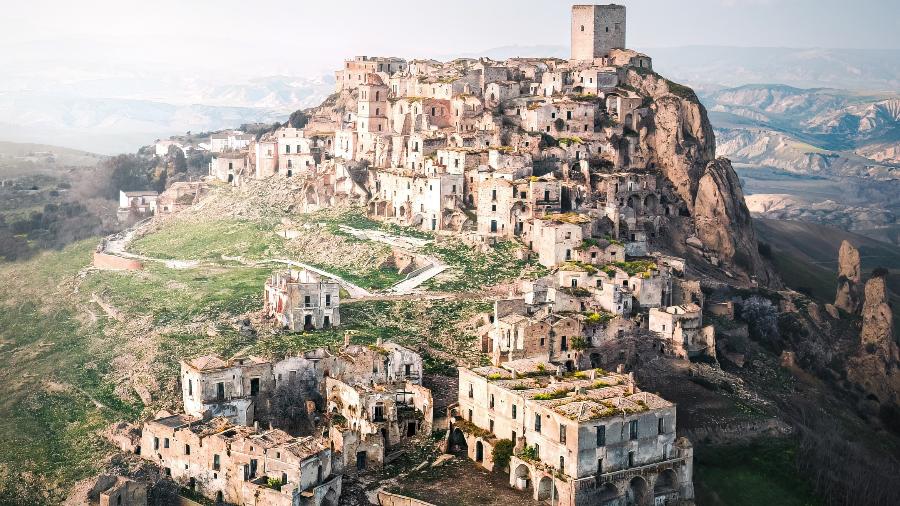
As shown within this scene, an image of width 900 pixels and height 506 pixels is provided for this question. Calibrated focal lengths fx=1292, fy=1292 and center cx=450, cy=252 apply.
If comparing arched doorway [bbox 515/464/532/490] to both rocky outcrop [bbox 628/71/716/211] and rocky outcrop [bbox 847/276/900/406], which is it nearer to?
rocky outcrop [bbox 847/276/900/406]

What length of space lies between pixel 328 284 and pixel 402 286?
735 cm

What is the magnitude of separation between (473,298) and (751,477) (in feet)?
57.2

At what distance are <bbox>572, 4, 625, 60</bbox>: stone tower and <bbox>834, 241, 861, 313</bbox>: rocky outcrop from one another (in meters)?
23.0

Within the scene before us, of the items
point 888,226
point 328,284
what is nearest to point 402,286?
point 328,284

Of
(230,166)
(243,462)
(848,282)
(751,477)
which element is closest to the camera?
(243,462)

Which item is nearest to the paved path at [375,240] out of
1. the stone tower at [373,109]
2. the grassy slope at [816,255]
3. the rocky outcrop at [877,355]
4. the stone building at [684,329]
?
the stone tower at [373,109]

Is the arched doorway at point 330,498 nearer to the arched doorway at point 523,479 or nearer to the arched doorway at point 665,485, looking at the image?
the arched doorway at point 523,479

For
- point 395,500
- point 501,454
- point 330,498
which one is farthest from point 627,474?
point 330,498

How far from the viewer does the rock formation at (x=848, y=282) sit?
296ft

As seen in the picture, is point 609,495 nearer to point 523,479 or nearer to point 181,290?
point 523,479

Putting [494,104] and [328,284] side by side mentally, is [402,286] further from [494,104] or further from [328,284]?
[494,104]

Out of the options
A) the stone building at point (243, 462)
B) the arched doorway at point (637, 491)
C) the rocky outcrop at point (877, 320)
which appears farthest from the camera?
the rocky outcrop at point (877, 320)

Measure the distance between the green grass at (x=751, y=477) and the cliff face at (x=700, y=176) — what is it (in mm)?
23180

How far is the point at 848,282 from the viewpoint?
92938 millimetres
